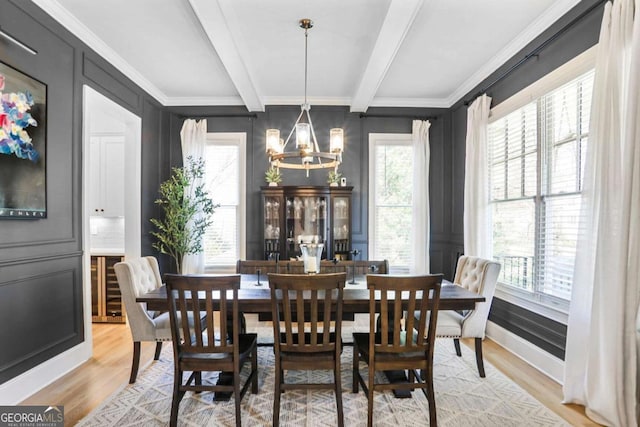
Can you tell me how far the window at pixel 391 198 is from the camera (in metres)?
5.18

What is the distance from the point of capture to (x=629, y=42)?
2.26m

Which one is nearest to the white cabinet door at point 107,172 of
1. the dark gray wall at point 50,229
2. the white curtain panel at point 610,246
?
the dark gray wall at point 50,229

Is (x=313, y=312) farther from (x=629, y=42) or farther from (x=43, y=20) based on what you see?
(x=43, y=20)

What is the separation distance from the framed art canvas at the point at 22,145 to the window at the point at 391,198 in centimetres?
375

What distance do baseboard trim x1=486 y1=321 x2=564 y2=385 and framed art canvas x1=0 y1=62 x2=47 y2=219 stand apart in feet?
13.8

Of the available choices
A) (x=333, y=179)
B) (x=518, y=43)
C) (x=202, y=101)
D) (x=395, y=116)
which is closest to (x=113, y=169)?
(x=202, y=101)

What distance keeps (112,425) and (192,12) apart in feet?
9.92

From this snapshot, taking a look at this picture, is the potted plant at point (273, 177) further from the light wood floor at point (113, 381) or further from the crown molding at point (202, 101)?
the light wood floor at point (113, 381)

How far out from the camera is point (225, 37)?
3053mm

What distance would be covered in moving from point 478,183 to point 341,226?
179 cm

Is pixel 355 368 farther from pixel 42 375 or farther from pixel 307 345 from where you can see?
pixel 42 375

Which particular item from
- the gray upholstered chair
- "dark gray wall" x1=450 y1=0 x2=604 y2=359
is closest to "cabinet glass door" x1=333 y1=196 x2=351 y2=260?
"dark gray wall" x1=450 y1=0 x2=604 y2=359

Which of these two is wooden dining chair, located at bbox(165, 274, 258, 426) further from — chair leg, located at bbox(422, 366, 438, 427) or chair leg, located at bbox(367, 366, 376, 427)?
chair leg, located at bbox(422, 366, 438, 427)

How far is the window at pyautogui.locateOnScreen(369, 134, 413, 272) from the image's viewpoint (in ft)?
17.0
